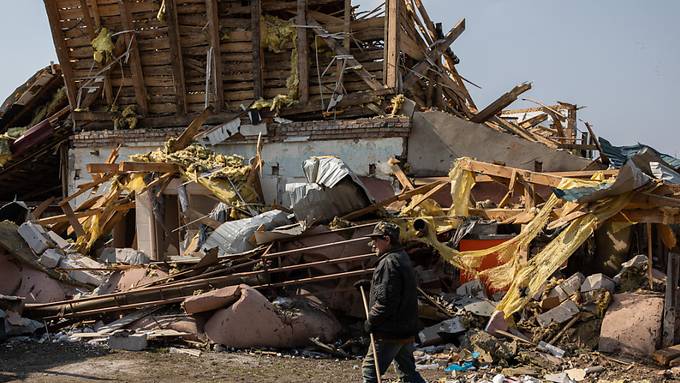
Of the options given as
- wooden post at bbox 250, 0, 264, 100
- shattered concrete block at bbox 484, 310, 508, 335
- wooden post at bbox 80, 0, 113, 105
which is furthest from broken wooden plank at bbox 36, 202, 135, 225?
shattered concrete block at bbox 484, 310, 508, 335

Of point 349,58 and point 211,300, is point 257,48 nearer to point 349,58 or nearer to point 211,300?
point 349,58

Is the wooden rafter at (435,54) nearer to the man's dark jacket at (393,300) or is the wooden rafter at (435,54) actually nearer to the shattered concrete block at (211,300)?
the shattered concrete block at (211,300)

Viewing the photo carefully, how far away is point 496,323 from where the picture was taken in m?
8.04

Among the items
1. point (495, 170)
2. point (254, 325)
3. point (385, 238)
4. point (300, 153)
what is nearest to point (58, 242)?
point (254, 325)

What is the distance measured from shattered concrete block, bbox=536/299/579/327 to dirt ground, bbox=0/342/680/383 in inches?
33.1

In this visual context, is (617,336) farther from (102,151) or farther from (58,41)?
(58,41)

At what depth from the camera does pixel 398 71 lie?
41.7ft

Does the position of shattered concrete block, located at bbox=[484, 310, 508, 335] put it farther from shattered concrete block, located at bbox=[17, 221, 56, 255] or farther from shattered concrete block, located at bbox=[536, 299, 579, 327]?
shattered concrete block, located at bbox=[17, 221, 56, 255]

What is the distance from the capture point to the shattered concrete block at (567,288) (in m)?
8.35

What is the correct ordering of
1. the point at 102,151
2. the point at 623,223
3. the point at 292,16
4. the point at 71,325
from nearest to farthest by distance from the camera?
1. the point at 623,223
2. the point at 71,325
3. the point at 292,16
4. the point at 102,151

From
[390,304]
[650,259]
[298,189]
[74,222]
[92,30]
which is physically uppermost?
[92,30]

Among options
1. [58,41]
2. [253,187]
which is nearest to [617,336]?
[253,187]

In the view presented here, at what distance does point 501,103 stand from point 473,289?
531 centimetres

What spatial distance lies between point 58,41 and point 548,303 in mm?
11132
